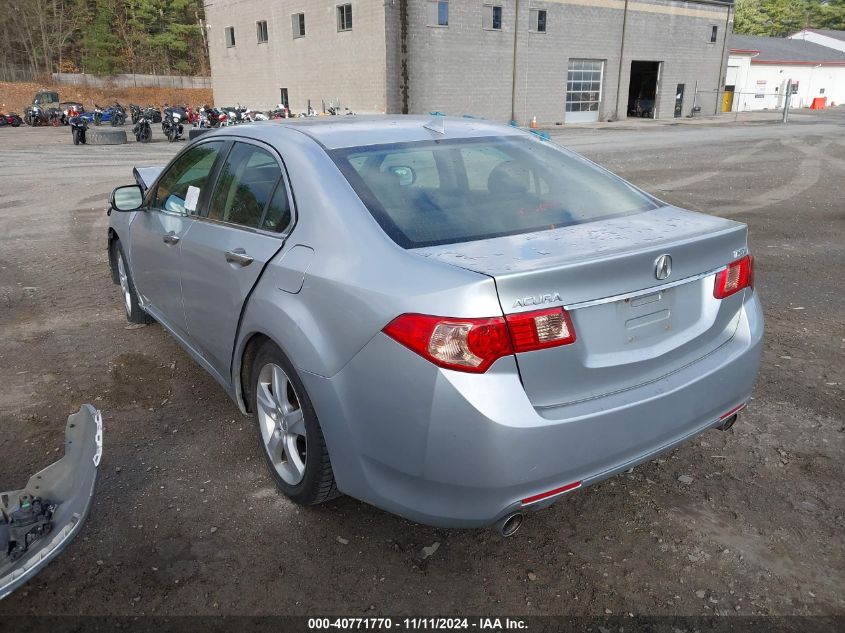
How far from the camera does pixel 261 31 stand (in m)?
41.0

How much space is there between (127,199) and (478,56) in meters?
32.1

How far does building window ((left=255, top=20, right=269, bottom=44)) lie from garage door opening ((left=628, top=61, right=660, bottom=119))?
72.0 feet

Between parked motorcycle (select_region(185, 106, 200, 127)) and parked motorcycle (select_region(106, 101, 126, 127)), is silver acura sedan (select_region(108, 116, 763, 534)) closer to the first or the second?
parked motorcycle (select_region(185, 106, 200, 127))

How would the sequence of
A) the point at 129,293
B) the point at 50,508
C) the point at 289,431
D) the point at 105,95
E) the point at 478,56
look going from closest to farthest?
the point at 50,508, the point at 289,431, the point at 129,293, the point at 478,56, the point at 105,95

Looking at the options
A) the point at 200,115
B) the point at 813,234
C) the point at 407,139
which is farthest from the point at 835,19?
the point at 407,139

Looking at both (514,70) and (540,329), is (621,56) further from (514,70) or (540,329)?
(540,329)

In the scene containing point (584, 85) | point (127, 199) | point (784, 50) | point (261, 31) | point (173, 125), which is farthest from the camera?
point (784, 50)

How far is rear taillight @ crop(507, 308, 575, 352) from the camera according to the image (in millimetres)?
2207

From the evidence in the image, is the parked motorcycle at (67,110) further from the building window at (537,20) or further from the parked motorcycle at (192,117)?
the building window at (537,20)

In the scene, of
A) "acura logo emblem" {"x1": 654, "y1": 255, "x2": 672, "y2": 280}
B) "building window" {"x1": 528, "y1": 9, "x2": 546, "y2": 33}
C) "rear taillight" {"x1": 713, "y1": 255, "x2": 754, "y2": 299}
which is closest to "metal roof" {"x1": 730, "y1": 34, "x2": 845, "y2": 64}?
"building window" {"x1": 528, "y1": 9, "x2": 546, "y2": 33}

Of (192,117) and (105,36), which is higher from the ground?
(105,36)

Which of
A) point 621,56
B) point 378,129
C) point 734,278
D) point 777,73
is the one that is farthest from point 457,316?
point 777,73

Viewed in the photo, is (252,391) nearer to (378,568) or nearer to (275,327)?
(275,327)

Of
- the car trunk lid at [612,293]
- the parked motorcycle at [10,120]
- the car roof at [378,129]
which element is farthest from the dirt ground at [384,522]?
the parked motorcycle at [10,120]
